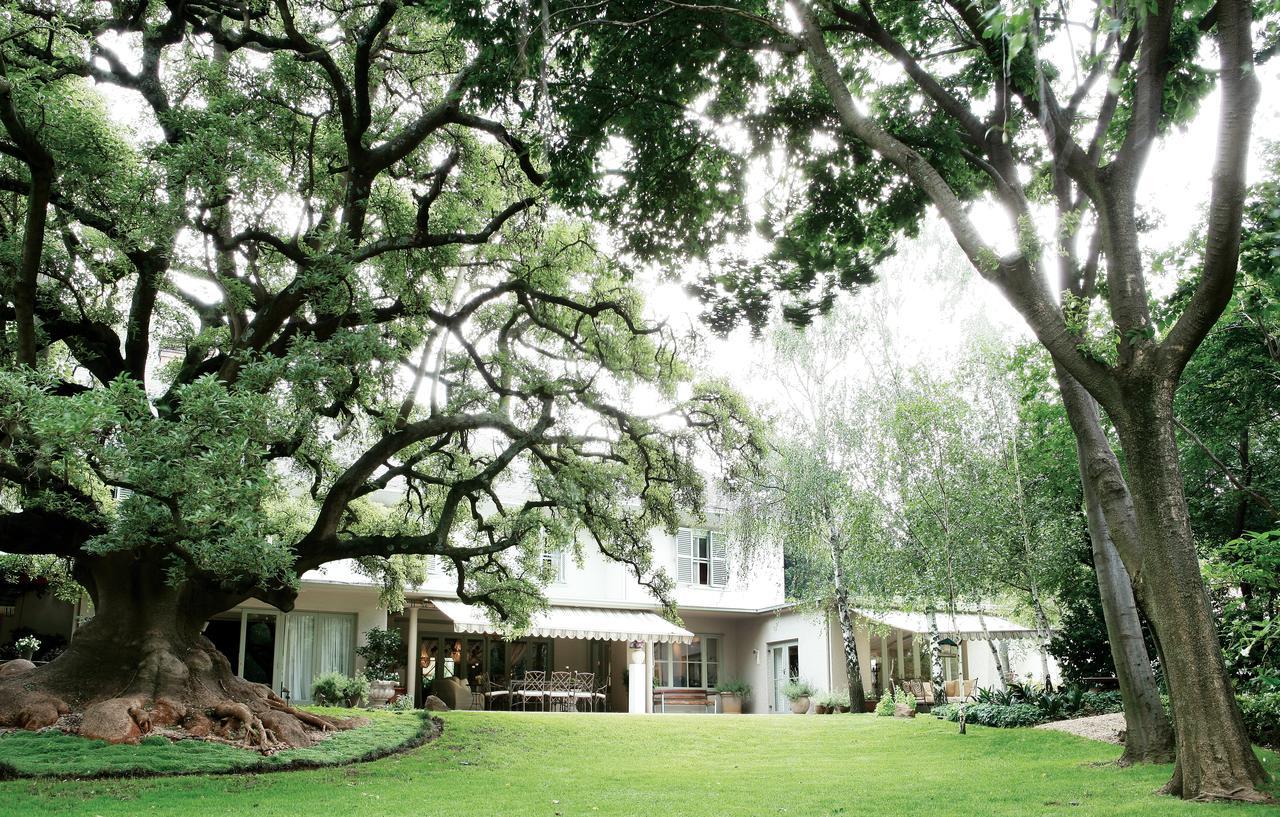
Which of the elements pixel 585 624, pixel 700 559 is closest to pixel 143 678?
pixel 585 624

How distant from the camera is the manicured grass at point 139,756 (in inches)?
397

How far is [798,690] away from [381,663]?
1161 centimetres

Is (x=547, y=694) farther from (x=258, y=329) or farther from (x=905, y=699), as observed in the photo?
(x=258, y=329)

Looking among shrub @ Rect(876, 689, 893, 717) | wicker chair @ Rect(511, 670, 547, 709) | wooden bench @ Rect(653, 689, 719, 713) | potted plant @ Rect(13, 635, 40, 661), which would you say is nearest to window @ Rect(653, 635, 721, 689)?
wooden bench @ Rect(653, 689, 719, 713)

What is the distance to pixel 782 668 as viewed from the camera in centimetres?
2888

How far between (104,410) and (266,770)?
5.67 metres

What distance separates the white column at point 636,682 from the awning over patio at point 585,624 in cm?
116

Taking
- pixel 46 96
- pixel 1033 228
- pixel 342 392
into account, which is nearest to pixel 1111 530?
pixel 1033 228

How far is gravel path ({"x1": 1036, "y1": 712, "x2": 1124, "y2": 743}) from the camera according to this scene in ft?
43.0

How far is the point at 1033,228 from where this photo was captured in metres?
7.86

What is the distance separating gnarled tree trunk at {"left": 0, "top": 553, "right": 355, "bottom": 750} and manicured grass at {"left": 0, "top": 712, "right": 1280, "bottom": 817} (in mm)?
1609

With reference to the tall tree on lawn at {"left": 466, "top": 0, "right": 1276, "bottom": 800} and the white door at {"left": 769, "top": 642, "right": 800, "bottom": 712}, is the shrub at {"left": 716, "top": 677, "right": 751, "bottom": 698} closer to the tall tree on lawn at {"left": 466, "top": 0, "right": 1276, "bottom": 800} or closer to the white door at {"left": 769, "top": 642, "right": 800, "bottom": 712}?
the white door at {"left": 769, "top": 642, "right": 800, "bottom": 712}

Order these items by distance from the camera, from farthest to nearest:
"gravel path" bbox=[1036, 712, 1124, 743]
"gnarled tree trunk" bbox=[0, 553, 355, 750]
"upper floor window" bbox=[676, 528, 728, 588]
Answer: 1. "upper floor window" bbox=[676, 528, 728, 588]
2. "gravel path" bbox=[1036, 712, 1124, 743]
3. "gnarled tree trunk" bbox=[0, 553, 355, 750]

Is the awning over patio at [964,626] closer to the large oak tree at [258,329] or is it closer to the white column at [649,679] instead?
the white column at [649,679]
